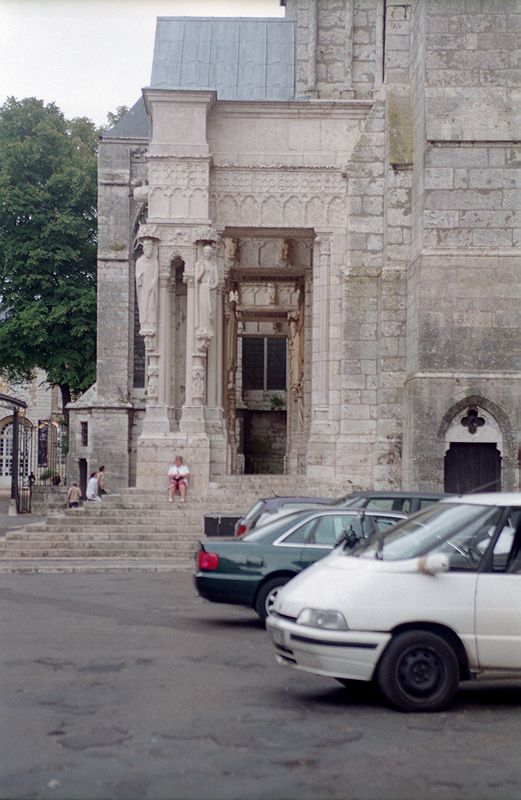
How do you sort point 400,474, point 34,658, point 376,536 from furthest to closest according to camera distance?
point 400,474 → point 34,658 → point 376,536

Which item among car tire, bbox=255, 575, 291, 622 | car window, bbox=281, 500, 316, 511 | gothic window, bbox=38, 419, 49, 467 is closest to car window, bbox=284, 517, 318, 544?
car tire, bbox=255, 575, 291, 622

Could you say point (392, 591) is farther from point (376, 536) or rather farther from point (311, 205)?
point (311, 205)

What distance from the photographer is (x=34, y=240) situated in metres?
47.1

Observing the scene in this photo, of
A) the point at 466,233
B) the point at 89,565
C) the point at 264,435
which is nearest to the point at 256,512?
the point at 89,565

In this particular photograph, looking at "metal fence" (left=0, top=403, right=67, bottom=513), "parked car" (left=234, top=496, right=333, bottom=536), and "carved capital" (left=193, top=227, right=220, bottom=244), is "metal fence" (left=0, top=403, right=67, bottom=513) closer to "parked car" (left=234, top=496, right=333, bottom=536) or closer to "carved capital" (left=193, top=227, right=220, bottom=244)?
"carved capital" (left=193, top=227, right=220, bottom=244)

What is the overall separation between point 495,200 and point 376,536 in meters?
17.5

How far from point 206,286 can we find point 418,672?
66.0ft

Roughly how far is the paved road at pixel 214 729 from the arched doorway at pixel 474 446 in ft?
45.5

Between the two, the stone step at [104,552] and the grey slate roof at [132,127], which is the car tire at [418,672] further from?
the grey slate roof at [132,127]

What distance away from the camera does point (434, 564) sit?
30.1 ft

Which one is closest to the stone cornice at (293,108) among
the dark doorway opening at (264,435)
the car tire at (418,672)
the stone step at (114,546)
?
the stone step at (114,546)

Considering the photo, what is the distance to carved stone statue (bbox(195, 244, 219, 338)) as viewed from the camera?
2839 centimetres

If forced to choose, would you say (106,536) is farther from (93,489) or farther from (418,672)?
(418,672)

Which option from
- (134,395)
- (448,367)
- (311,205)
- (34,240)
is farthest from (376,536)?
(34,240)
